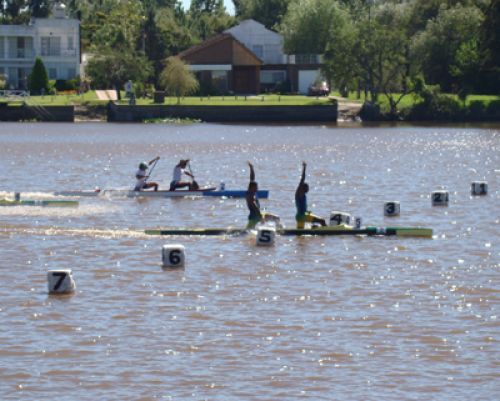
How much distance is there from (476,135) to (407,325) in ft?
249

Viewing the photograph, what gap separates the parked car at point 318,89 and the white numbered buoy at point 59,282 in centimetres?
10283

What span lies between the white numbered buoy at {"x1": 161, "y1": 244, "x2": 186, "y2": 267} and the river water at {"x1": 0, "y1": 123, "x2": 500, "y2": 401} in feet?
0.90

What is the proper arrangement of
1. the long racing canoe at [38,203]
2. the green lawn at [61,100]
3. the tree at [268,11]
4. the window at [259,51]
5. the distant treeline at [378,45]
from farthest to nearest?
1. the tree at [268,11]
2. the window at [259,51]
3. the distant treeline at [378,45]
4. the green lawn at [61,100]
5. the long racing canoe at [38,203]

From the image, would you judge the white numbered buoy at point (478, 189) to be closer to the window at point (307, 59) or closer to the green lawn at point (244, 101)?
the green lawn at point (244, 101)

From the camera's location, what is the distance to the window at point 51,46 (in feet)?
450

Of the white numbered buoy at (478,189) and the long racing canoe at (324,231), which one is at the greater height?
the long racing canoe at (324,231)

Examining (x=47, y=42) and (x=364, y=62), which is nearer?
(x=364, y=62)

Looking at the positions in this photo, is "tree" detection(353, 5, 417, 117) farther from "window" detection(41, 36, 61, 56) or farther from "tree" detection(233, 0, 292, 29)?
"tree" detection(233, 0, 292, 29)

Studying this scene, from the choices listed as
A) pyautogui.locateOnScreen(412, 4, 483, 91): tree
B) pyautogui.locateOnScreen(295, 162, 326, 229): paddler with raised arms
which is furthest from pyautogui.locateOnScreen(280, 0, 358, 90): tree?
pyautogui.locateOnScreen(295, 162, 326, 229): paddler with raised arms

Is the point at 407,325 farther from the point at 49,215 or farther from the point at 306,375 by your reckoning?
the point at 49,215

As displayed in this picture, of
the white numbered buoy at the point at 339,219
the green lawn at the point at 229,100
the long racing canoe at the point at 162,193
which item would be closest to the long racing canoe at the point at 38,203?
the long racing canoe at the point at 162,193

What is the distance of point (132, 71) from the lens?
126625mm

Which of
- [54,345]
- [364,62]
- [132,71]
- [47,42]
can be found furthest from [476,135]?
[54,345]

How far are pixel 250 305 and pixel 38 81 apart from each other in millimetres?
97542
